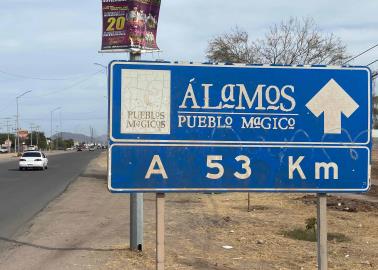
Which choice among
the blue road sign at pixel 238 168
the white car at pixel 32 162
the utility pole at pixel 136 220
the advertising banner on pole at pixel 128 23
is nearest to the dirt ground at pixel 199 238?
the utility pole at pixel 136 220

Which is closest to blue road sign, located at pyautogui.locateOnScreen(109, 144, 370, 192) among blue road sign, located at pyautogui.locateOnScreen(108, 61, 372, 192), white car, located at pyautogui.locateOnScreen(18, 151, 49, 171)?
blue road sign, located at pyautogui.locateOnScreen(108, 61, 372, 192)

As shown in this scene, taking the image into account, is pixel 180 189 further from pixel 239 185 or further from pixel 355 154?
pixel 355 154

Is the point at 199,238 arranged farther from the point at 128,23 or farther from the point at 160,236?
the point at 160,236

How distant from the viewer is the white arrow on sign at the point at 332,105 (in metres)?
5.06

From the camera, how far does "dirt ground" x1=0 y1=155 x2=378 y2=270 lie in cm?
782

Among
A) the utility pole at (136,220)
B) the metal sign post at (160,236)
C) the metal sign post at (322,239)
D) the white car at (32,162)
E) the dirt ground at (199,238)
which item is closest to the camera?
the metal sign post at (160,236)

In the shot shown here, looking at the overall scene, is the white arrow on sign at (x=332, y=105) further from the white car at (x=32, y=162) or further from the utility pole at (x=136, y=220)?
the white car at (x=32, y=162)

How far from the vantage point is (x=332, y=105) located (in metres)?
5.06

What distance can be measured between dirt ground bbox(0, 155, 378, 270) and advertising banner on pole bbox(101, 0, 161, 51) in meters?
3.06

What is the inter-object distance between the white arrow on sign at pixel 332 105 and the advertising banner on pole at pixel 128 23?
12.3ft

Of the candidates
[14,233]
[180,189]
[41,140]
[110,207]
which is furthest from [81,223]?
[41,140]

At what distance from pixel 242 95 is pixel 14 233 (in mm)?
7249

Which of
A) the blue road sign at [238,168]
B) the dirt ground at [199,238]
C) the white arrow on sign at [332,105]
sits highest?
the white arrow on sign at [332,105]

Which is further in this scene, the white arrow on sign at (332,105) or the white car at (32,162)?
the white car at (32,162)
